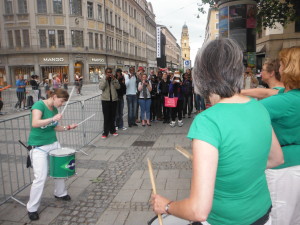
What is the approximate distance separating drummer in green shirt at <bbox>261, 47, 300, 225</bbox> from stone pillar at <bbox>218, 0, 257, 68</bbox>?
19.7ft

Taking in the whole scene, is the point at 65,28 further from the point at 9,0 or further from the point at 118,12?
the point at 118,12

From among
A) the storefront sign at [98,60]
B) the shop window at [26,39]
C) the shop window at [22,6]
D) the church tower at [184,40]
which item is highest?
the church tower at [184,40]

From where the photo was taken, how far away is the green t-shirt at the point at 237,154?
1181 millimetres

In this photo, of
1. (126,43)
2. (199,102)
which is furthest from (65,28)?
(199,102)

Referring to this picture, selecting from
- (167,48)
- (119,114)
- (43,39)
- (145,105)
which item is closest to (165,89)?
(145,105)

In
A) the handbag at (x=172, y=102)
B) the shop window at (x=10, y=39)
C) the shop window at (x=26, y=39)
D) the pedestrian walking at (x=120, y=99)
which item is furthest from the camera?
the shop window at (x=10, y=39)

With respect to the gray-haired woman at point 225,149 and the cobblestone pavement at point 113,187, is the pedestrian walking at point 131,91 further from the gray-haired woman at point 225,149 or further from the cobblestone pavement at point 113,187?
the gray-haired woman at point 225,149

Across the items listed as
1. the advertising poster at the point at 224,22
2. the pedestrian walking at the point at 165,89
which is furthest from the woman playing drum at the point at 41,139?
the pedestrian walking at the point at 165,89

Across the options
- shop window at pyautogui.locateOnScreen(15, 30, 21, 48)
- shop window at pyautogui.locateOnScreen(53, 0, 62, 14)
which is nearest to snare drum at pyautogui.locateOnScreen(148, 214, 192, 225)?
shop window at pyautogui.locateOnScreen(53, 0, 62, 14)

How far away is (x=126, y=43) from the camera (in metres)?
52.1

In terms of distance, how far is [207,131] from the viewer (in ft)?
3.79

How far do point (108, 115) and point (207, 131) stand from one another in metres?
6.87

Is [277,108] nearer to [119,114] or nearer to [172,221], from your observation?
[172,221]

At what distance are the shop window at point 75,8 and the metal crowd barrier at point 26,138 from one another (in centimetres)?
3170
